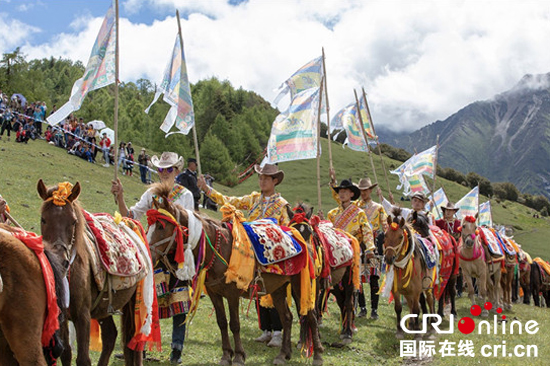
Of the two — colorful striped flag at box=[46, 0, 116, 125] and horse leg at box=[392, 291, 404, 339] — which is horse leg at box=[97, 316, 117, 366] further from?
horse leg at box=[392, 291, 404, 339]

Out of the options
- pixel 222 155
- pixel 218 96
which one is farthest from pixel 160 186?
pixel 218 96

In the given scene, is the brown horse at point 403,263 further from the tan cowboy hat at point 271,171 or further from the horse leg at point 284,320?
the tan cowboy hat at point 271,171

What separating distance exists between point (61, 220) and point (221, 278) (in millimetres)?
2584

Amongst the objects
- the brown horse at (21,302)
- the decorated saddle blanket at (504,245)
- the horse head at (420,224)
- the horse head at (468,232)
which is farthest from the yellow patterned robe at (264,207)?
the decorated saddle blanket at (504,245)

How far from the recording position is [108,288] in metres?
5.41

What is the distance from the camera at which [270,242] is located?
7.38m

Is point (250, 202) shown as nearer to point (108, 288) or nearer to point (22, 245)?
point (108, 288)

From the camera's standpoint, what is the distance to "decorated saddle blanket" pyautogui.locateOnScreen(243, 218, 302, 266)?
7262 millimetres

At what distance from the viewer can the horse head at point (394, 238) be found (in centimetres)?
959

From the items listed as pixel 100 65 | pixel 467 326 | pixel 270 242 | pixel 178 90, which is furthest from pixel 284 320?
pixel 467 326

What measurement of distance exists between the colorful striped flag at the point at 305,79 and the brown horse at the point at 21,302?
25.3 ft

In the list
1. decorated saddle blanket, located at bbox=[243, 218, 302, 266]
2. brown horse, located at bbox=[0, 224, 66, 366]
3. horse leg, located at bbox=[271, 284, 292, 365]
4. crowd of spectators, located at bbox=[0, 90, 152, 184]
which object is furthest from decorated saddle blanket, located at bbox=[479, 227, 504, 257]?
crowd of spectators, located at bbox=[0, 90, 152, 184]

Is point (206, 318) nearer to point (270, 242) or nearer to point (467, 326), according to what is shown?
point (270, 242)

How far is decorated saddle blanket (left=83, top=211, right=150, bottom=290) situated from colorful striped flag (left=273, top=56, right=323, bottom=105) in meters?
5.97
